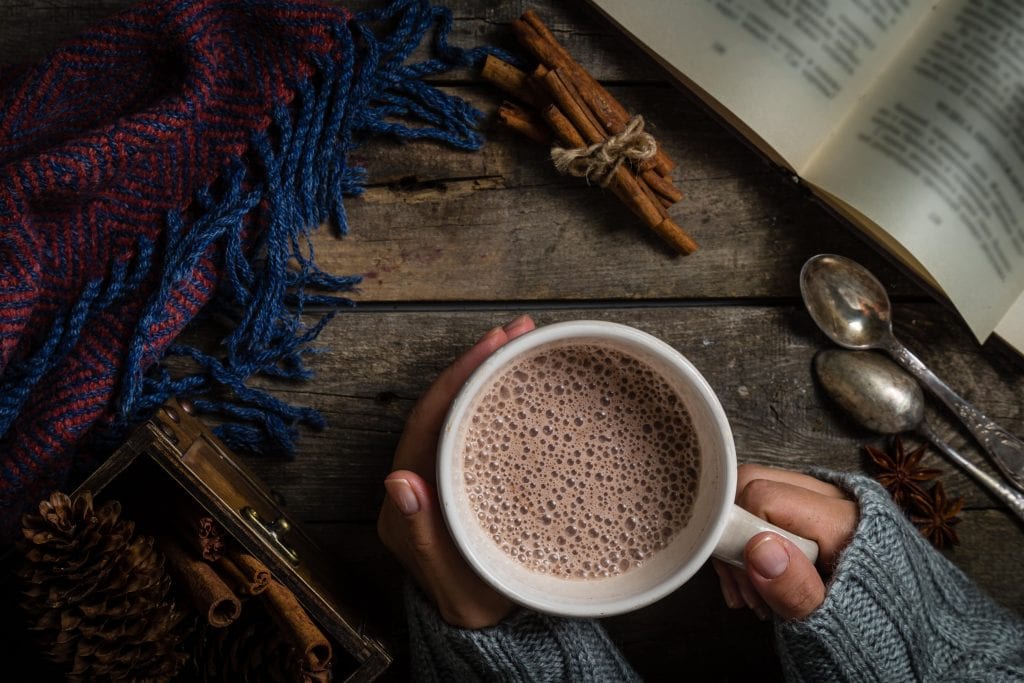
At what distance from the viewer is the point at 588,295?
40.7 inches

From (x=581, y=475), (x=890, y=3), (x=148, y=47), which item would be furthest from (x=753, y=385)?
(x=148, y=47)

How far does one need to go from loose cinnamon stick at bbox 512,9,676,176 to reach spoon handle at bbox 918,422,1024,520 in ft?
1.47

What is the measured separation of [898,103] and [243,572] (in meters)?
0.85

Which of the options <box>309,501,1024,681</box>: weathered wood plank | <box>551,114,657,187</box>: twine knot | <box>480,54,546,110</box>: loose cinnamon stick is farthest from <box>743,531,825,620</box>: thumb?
<box>480,54,546,110</box>: loose cinnamon stick

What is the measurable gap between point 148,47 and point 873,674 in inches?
39.9

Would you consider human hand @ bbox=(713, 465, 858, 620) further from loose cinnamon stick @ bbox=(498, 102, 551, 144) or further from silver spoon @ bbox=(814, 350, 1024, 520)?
loose cinnamon stick @ bbox=(498, 102, 551, 144)

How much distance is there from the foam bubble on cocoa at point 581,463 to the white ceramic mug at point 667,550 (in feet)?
0.07

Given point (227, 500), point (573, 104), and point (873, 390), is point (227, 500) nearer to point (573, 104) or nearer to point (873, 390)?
point (573, 104)

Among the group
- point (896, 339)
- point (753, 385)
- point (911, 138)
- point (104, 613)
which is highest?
point (911, 138)

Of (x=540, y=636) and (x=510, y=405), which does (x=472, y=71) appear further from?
(x=540, y=636)

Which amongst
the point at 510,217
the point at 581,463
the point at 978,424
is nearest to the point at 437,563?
the point at 581,463

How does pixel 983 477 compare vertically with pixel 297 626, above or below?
above

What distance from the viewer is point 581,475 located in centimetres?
85

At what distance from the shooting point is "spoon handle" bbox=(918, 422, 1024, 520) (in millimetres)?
1027
